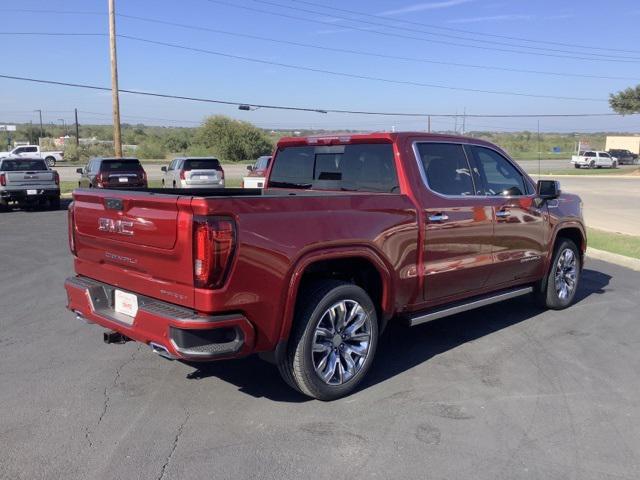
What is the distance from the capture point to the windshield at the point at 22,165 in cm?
1884

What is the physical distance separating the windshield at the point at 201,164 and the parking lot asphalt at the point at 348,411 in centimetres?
1709

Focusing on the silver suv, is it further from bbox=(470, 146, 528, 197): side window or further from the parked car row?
the parked car row

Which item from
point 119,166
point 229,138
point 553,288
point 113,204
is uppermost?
point 229,138

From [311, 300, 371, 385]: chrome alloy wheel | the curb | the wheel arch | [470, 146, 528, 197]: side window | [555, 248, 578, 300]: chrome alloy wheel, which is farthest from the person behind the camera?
the curb

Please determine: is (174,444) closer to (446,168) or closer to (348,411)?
(348,411)

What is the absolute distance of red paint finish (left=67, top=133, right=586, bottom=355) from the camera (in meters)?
3.70

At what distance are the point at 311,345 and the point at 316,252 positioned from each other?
646 millimetres

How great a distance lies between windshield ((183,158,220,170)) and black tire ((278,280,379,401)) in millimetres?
19401

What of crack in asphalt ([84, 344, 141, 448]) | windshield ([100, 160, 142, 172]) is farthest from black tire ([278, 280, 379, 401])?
windshield ([100, 160, 142, 172])

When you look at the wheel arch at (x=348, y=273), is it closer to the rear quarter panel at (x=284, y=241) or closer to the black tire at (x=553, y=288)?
the rear quarter panel at (x=284, y=241)

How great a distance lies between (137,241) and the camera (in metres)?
3.99

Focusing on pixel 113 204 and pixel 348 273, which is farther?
pixel 348 273

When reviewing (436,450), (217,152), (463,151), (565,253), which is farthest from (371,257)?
(217,152)

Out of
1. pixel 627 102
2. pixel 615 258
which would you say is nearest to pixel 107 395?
pixel 615 258
